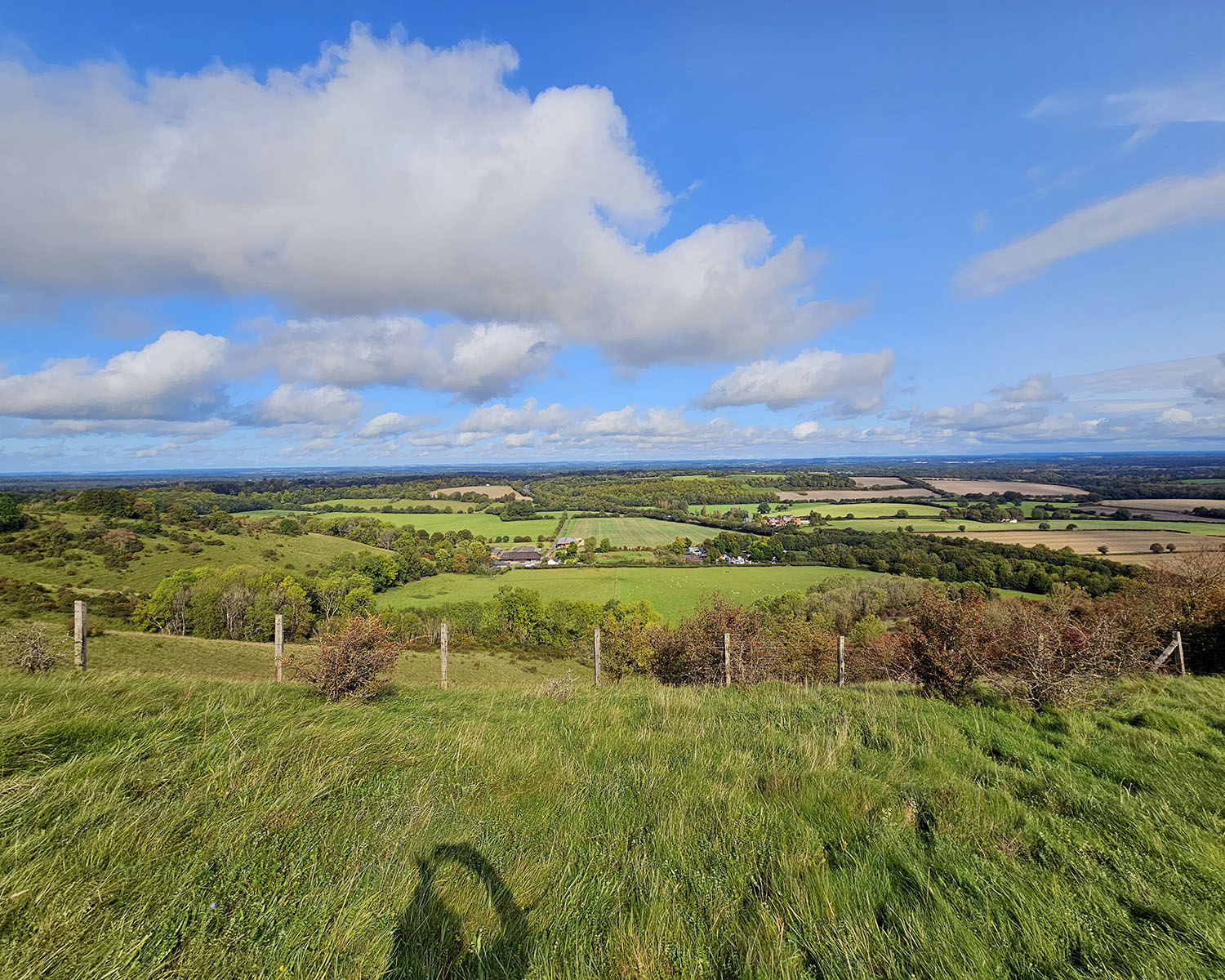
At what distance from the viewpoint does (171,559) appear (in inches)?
2256

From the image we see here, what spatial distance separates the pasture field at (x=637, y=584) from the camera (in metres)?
55.0

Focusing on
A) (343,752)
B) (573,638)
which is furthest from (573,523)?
(343,752)

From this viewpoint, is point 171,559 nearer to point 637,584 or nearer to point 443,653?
point 637,584

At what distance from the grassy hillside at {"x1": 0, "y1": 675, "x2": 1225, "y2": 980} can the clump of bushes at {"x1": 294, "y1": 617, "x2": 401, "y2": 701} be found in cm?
287

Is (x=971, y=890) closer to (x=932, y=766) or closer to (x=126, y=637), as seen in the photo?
(x=932, y=766)

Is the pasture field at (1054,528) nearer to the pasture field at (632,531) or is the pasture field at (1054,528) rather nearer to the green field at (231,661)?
the pasture field at (632,531)

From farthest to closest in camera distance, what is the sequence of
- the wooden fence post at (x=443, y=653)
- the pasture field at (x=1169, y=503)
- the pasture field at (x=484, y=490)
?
the pasture field at (x=484, y=490) → the pasture field at (x=1169, y=503) → the wooden fence post at (x=443, y=653)

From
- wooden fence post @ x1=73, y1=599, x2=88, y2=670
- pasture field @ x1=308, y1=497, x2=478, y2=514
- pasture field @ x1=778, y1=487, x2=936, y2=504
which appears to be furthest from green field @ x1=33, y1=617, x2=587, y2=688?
pasture field @ x1=778, y1=487, x2=936, y2=504

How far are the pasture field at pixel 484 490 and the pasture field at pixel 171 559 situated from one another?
49.0 meters

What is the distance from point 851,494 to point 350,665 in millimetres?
123961

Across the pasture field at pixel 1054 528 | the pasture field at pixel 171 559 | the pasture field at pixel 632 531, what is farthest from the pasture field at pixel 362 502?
the pasture field at pixel 1054 528

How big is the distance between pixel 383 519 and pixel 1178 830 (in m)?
102

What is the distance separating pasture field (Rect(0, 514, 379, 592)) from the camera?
4709cm

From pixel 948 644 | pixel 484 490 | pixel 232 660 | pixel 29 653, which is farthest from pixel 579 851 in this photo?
pixel 484 490
